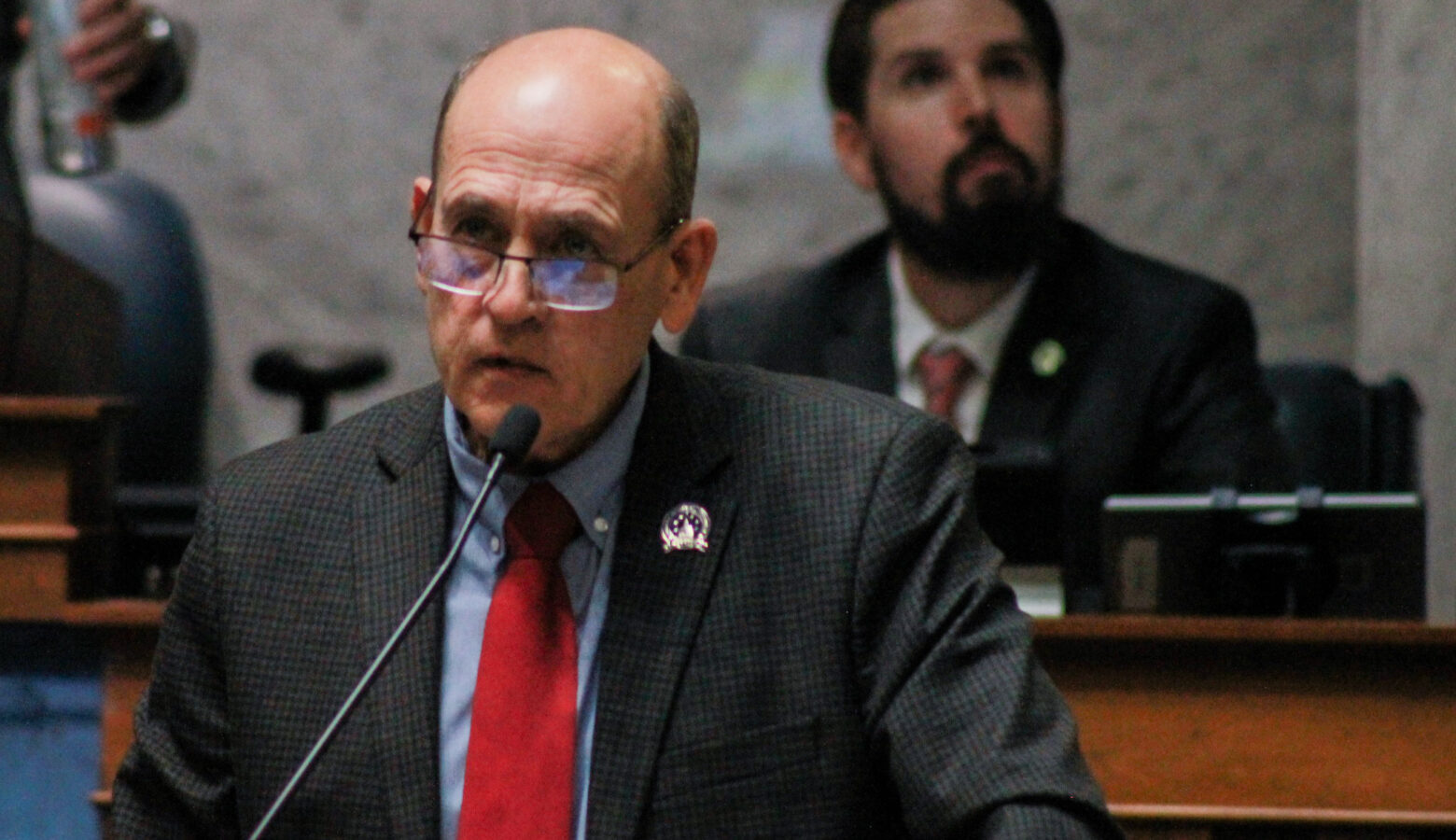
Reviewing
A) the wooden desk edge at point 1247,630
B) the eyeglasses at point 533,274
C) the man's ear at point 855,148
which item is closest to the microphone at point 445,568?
the eyeglasses at point 533,274

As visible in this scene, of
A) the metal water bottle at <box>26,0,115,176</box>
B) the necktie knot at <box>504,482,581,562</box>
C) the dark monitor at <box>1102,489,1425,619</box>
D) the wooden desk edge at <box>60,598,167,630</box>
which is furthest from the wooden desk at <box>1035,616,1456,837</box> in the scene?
the metal water bottle at <box>26,0,115,176</box>

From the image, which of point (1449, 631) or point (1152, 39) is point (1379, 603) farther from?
point (1152, 39)

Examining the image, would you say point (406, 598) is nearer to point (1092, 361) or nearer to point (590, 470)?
point (590, 470)

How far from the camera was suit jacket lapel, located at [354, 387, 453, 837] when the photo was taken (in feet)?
4.64

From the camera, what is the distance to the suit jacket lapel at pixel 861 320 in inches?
125

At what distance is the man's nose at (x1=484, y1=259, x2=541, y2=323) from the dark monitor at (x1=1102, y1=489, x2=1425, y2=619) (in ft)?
3.24

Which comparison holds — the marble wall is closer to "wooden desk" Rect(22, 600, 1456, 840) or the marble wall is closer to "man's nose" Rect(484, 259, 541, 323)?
"wooden desk" Rect(22, 600, 1456, 840)

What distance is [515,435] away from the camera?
128cm

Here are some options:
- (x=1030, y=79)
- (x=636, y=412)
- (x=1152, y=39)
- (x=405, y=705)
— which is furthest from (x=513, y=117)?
(x=1152, y=39)

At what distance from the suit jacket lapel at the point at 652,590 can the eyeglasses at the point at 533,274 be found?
0.16 metres

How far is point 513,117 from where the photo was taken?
143cm

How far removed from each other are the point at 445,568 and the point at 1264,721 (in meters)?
1.10

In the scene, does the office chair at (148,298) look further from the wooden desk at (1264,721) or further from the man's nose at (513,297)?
the man's nose at (513,297)

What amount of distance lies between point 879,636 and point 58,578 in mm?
1251
